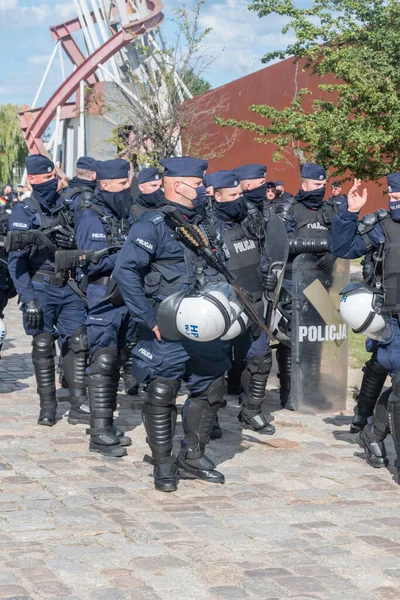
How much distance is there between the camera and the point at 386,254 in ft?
20.2

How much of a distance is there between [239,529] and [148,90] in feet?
85.4

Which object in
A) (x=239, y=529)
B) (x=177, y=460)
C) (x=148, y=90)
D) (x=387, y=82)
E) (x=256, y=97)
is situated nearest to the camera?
(x=239, y=529)

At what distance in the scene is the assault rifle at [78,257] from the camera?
697cm

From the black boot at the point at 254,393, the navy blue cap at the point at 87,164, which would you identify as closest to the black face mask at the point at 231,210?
the black boot at the point at 254,393

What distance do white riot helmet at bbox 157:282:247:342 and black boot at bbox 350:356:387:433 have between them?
6.07 ft

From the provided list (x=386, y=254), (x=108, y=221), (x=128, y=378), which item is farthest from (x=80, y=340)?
(x=386, y=254)

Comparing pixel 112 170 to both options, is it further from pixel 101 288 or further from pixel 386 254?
pixel 386 254

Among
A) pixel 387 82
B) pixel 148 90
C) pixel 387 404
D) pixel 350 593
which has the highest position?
pixel 148 90

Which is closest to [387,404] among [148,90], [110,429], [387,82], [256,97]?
[110,429]

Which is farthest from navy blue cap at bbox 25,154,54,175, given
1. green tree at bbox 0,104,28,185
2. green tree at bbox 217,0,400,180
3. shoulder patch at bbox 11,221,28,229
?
green tree at bbox 0,104,28,185

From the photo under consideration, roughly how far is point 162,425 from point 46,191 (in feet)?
8.15

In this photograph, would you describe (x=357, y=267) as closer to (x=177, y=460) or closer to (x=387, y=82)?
(x=387, y=82)

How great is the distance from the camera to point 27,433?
742 cm

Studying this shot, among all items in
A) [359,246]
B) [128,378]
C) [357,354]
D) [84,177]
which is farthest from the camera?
[357,354]
